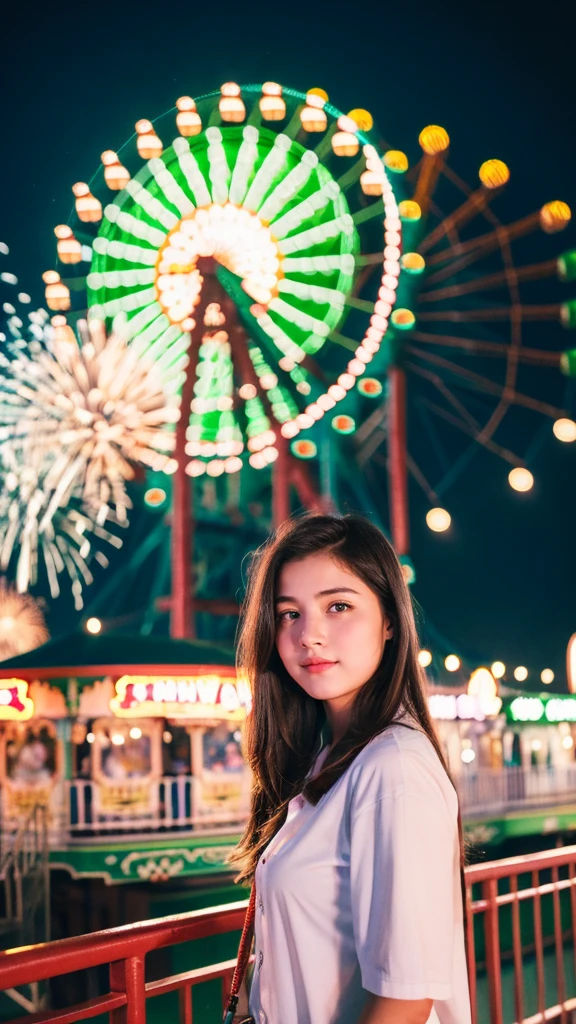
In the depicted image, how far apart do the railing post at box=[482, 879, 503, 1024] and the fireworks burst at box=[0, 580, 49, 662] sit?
114 ft

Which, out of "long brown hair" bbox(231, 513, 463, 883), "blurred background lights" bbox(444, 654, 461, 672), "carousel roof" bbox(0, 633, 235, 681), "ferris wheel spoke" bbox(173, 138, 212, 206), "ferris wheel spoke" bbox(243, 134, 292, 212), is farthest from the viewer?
"blurred background lights" bbox(444, 654, 461, 672)

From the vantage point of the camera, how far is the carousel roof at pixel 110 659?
570 inches

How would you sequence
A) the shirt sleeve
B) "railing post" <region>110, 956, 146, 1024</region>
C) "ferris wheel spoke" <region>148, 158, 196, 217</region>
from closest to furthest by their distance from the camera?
the shirt sleeve, "railing post" <region>110, 956, 146, 1024</region>, "ferris wheel spoke" <region>148, 158, 196, 217</region>

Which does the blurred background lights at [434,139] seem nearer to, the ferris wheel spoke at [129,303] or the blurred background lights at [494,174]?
the blurred background lights at [494,174]

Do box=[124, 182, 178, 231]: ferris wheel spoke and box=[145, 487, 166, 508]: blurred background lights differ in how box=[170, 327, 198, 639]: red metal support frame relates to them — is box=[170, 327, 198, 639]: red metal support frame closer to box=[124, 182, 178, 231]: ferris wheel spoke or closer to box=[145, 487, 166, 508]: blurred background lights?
box=[124, 182, 178, 231]: ferris wheel spoke

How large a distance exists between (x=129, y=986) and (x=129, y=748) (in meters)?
12.9

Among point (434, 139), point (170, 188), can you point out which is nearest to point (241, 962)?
point (170, 188)

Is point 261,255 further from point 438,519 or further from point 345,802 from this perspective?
point 345,802

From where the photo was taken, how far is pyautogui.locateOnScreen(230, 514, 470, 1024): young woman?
4.96ft

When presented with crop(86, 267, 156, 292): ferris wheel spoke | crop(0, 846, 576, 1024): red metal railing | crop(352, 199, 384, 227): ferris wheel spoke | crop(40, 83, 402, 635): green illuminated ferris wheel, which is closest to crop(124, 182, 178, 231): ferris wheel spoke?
crop(40, 83, 402, 635): green illuminated ferris wheel

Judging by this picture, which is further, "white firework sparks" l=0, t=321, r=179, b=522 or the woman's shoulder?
"white firework sparks" l=0, t=321, r=179, b=522

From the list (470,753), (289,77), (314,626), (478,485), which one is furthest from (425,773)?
(478,485)

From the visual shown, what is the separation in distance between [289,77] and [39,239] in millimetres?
9360

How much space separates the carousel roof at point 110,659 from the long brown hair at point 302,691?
12582 millimetres
